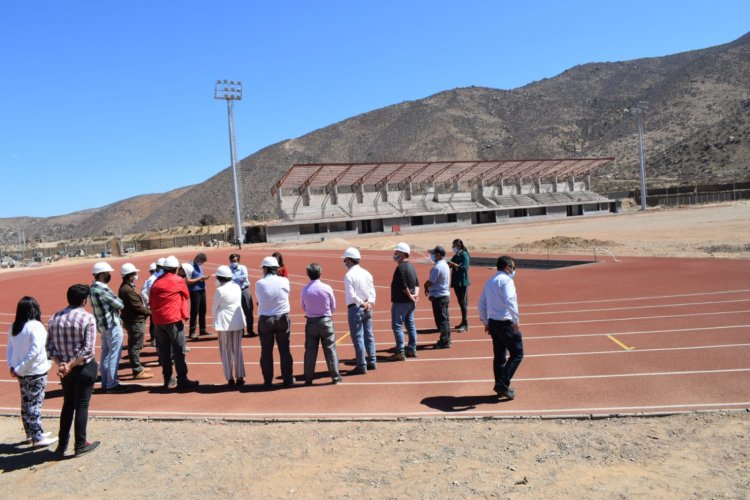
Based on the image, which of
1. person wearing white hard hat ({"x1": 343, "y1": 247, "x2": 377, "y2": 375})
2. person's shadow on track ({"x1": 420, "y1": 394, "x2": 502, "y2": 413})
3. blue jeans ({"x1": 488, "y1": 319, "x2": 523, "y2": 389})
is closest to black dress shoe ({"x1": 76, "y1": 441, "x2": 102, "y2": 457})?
person wearing white hard hat ({"x1": 343, "y1": 247, "x2": 377, "y2": 375})

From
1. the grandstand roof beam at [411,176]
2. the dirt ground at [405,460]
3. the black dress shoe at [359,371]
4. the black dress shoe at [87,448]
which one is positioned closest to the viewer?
the dirt ground at [405,460]

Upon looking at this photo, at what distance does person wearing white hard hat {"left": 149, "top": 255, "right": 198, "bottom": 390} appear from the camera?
25.7ft

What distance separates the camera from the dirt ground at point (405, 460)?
16.1ft

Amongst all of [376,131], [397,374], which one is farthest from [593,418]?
[376,131]

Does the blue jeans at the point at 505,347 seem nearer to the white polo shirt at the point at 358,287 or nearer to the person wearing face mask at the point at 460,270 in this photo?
the white polo shirt at the point at 358,287

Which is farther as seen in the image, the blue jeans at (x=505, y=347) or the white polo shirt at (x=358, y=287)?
the white polo shirt at (x=358, y=287)

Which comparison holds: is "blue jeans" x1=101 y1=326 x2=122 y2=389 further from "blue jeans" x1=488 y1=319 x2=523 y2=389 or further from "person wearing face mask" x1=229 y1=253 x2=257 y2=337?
"blue jeans" x1=488 y1=319 x2=523 y2=389

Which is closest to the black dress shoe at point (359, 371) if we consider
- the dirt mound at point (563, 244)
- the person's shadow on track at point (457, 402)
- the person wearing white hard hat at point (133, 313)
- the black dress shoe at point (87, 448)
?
the person's shadow on track at point (457, 402)

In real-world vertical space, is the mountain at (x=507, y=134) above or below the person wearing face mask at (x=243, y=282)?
above

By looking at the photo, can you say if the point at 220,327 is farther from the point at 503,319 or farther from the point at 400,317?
the point at 503,319

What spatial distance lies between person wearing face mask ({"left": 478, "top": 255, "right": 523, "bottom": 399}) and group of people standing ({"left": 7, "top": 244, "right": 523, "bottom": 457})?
0.04 feet

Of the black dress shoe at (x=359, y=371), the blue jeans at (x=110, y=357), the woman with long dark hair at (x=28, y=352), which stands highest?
the woman with long dark hair at (x=28, y=352)

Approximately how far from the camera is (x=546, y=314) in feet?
43.5

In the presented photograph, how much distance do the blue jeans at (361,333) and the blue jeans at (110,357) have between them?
127 inches
